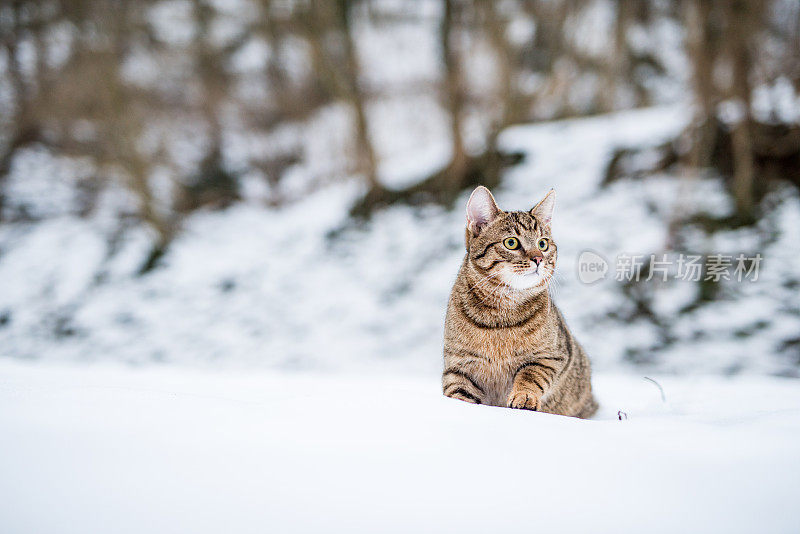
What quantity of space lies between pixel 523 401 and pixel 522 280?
43 centimetres

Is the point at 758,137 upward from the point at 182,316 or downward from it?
upward

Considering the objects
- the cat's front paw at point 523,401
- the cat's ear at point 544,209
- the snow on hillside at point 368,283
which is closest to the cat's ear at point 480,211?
the cat's ear at point 544,209

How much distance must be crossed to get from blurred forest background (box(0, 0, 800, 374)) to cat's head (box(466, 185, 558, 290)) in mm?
2733

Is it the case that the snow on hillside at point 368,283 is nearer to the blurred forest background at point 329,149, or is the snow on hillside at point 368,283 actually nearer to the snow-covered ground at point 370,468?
the blurred forest background at point 329,149

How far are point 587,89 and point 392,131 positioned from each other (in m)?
3.44

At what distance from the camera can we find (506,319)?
184cm

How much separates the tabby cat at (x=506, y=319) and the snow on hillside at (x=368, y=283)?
8.75ft

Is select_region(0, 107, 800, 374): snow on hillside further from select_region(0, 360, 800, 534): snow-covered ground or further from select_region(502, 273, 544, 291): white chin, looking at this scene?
select_region(0, 360, 800, 534): snow-covered ground

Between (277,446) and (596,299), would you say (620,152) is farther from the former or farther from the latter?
(277,446)

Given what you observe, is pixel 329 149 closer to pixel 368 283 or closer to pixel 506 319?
pixel 368 283

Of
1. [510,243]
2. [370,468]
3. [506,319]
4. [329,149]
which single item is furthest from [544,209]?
[329,149]

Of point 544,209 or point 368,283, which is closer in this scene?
point 544,209

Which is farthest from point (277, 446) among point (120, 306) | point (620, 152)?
point (620, 152)

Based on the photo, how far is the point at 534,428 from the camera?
4.45ft
